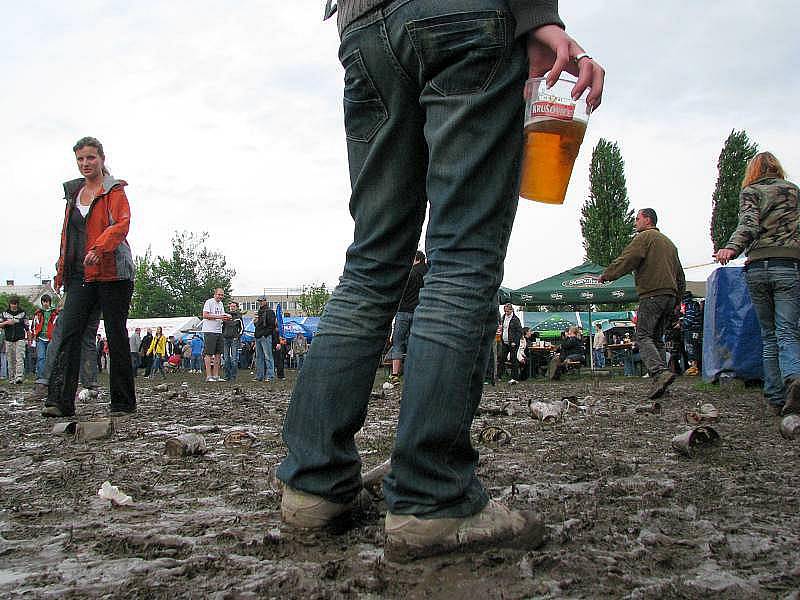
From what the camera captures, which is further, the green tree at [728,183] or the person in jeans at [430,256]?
the green tree at [728,183]

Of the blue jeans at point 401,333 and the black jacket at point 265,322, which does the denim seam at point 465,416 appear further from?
the black jacket at point 265,322

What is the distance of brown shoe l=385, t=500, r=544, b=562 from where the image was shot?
172 cm

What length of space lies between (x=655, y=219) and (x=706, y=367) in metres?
2.56

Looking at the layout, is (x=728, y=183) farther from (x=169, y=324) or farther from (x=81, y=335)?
(x=81, y=335)

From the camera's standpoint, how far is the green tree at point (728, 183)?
5415 centimetres

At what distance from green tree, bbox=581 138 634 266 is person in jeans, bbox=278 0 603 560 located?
2293 inches

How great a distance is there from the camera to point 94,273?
18.7ft

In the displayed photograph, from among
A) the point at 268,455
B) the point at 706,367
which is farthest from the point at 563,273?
the point at 268,455

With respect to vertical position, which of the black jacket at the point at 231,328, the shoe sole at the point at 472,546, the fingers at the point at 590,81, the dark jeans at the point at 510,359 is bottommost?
the dark jeans at the point at 510,359

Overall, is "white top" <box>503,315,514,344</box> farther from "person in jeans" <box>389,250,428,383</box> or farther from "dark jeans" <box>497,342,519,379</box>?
"person in jeans" <box>389,250,428,383</box>

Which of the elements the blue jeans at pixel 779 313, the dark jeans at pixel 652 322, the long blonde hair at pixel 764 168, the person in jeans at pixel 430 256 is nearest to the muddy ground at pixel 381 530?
the person in jeans at pixel 430 256

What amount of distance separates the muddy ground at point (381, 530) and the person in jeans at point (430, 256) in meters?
0.15

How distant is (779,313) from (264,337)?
12890 millimetres

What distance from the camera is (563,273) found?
19203mm
